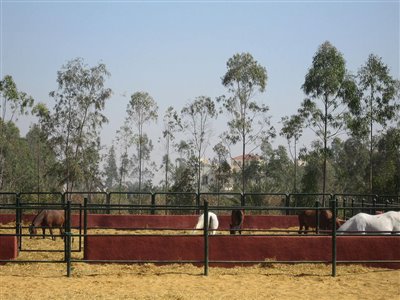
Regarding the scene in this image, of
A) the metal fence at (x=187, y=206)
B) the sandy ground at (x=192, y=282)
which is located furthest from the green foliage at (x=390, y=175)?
the sandy ground at (x=192, y=282)

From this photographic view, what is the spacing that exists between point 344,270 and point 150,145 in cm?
4066

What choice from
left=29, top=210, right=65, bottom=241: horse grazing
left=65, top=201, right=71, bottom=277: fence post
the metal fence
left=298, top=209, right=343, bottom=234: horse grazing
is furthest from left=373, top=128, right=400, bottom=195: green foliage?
left=65, top=201, right=71, bottom=277: fence post

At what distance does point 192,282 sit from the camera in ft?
29.0

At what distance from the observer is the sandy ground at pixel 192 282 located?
26.2 ft

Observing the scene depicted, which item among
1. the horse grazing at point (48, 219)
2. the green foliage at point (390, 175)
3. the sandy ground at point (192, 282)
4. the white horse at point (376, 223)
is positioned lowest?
the sandy ground at point (192, 282)

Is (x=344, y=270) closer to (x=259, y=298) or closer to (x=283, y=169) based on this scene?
(x=259, y=298)

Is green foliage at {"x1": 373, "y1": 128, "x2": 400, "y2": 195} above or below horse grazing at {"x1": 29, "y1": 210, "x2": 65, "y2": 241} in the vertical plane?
above

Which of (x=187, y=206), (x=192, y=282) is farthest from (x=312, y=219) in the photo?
(x=192, y=282)

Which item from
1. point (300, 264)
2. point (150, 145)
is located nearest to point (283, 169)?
point (150, 145)

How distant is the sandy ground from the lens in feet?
26.2

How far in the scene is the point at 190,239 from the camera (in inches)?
399

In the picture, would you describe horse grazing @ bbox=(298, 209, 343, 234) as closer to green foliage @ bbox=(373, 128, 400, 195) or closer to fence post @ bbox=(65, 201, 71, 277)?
fence post @ bbox=(65, 201, 71, 277)

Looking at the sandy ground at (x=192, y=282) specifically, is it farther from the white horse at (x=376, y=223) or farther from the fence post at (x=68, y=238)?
the white horse at (x=376, y=223)

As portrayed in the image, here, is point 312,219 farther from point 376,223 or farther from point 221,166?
point 221,166
